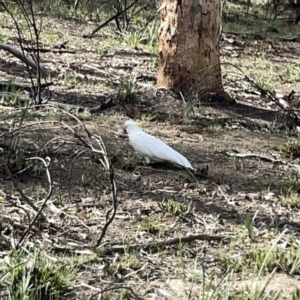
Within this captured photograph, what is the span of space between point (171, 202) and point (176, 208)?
63 millimetres

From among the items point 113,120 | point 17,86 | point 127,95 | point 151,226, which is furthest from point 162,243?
point 17,86

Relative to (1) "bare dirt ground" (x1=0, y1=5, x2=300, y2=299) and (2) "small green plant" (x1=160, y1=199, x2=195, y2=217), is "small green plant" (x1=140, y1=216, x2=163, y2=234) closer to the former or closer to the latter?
(1) "bare dirt ground" (x1=0, y1=5, x2=300, y2=299)

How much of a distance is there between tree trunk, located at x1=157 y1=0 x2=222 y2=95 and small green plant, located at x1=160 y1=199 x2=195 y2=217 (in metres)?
2.93

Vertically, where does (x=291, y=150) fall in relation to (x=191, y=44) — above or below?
below

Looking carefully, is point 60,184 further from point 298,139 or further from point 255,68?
point 255,68

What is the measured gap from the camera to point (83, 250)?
3.36m

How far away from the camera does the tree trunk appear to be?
22.8ft

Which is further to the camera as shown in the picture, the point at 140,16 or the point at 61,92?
the point at 140,16

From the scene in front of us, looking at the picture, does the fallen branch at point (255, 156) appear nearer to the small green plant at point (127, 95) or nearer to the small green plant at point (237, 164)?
the small green plant at point (237, 164)

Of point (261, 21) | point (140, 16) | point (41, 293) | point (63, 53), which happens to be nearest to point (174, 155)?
point (41, 293)

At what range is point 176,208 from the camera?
3.97 m

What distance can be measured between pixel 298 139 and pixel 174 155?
5.21ft

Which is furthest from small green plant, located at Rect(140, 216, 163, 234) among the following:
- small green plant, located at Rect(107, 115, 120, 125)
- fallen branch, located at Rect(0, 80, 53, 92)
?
fallen branch, located at Rect(0, 80, 53, 92)

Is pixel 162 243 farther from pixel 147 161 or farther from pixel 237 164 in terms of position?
pixel 237 164
